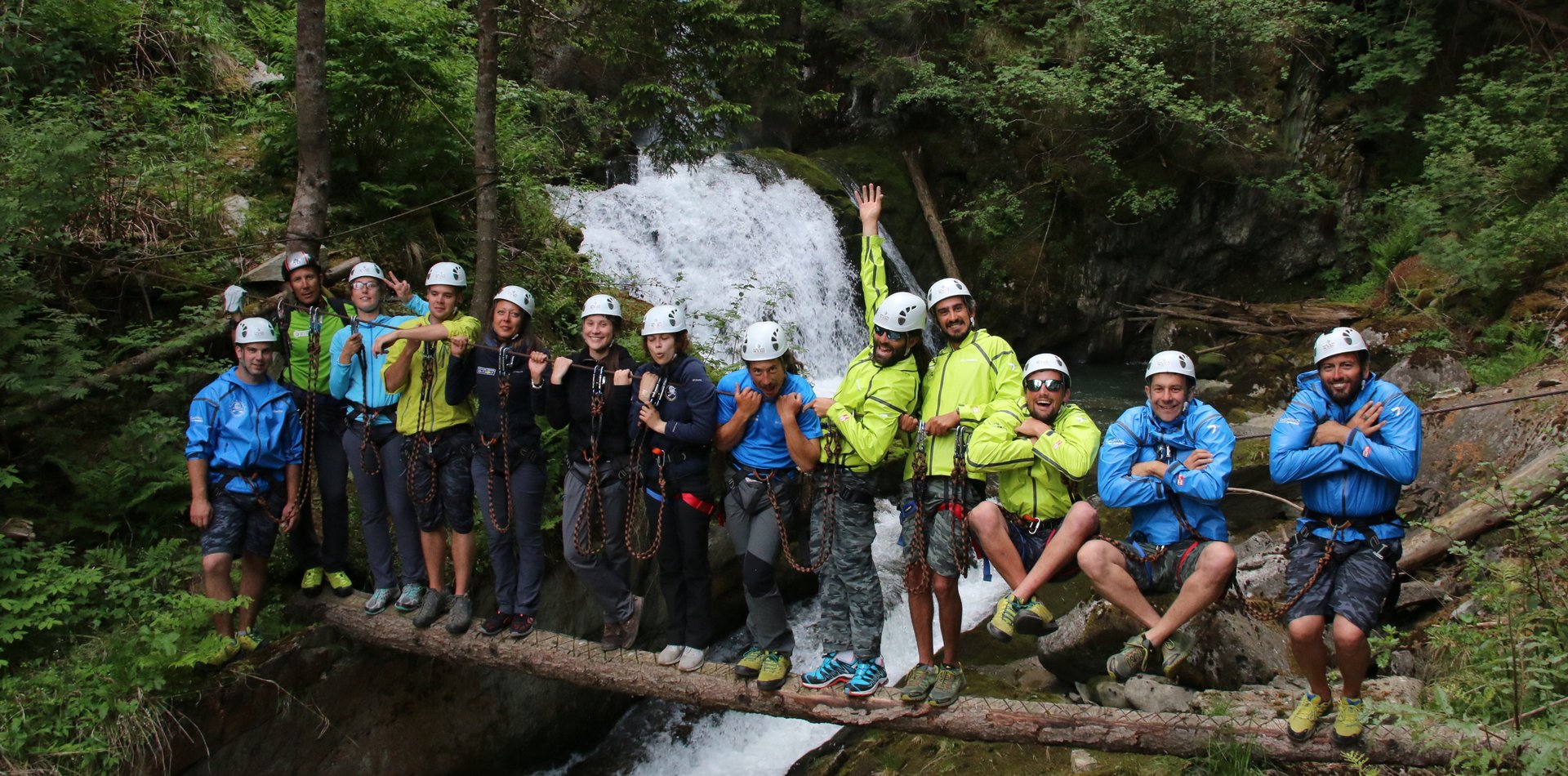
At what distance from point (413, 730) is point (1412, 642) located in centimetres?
706

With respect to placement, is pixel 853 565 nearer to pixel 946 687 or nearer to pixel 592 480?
pixel 946 687

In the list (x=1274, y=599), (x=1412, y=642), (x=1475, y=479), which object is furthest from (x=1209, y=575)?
(x=1475, y=479)

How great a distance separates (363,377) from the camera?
5.67m

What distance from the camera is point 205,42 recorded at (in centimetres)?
876

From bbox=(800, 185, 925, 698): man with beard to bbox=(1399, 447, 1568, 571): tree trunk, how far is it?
4.26 m

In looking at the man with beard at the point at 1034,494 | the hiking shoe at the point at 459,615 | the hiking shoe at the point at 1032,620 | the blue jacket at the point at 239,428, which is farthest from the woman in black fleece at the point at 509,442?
the hiking shoe at the point at 1032,620

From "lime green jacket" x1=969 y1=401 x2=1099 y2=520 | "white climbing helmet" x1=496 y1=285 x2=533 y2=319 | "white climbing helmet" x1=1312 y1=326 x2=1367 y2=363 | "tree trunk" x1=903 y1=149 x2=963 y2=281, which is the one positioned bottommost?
"lime green jacket" x1=969 y1=401 x2=1099 y2=520

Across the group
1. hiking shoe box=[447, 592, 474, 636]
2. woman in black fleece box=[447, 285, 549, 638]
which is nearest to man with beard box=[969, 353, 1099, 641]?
woman in black fleece box=[447, 285, 549, 638]

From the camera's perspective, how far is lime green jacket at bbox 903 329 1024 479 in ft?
15.4

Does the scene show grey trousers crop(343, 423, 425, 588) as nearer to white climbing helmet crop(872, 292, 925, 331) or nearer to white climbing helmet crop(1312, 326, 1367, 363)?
white climbing helmet crop(872, 292, 925, 331)

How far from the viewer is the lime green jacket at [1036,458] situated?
446 cm

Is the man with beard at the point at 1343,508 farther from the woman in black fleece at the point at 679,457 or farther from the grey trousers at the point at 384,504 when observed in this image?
the grey trousers at the point at 384,504

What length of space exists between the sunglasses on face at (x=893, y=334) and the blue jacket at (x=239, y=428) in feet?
12.5

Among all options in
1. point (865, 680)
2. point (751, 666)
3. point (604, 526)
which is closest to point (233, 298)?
point (604, 526)
